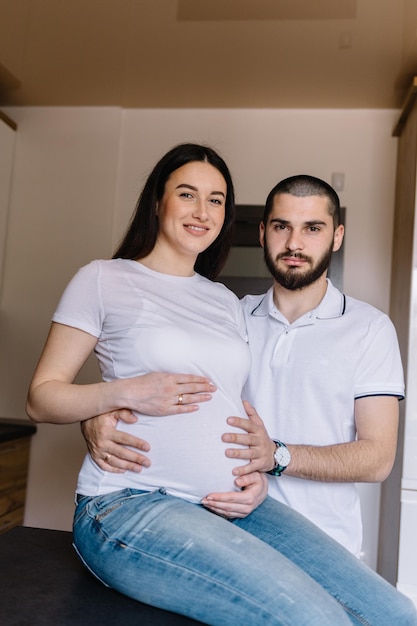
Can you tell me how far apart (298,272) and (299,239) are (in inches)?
3.4

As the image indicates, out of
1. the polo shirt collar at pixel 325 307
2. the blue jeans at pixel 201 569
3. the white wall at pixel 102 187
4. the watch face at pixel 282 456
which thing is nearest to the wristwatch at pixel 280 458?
the watch face at pixel 282 456

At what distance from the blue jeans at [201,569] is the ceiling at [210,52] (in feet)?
6.73

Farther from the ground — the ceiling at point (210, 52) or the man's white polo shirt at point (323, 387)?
the ceiling at point (210, 52)

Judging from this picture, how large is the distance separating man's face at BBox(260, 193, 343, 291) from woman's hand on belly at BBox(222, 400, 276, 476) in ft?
1.61

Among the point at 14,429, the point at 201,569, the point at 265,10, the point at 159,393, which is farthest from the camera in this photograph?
the point at 14,429

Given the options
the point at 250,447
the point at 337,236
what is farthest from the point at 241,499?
the point at 337,236

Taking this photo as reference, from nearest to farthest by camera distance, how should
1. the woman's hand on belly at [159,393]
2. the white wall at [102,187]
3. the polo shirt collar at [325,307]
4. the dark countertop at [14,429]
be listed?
the woman's hand on belly at [159,393]
the polo shirt collar at [325,307]
the dark countertop at [14,429]
the white wall at [102,187]

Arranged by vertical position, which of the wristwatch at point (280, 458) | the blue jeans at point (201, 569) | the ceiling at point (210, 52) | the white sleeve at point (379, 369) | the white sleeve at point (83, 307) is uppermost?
the ceiling at point (210, 52)

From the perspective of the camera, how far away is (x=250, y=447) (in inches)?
51.0

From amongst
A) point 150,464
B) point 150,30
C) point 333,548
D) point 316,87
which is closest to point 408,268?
point 316,87

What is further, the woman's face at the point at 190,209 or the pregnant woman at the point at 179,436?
the woman's face at the point at 190,209

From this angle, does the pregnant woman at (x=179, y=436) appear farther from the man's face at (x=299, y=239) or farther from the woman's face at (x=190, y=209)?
the man's face at (x=299, y=239)

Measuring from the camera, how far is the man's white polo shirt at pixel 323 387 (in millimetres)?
1557

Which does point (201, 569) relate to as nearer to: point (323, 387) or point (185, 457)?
point (185, 457)
